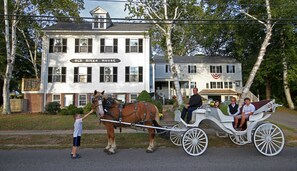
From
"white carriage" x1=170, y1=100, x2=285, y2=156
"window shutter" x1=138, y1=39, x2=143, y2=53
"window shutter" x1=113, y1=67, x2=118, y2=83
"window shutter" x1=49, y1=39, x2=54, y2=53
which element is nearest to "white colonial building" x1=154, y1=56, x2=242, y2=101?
"window shutter" x1=138, y1=39, x2=143, y2=53

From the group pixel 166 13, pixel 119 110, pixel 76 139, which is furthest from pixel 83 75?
pixel 76 139

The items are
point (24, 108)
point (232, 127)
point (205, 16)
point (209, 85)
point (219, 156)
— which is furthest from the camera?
point (209, 85)

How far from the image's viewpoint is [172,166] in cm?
615

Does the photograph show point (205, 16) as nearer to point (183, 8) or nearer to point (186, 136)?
point (183, 8)

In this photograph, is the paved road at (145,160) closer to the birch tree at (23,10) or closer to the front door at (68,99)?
the birch tree at (23,10)

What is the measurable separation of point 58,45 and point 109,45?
5789 millimetres

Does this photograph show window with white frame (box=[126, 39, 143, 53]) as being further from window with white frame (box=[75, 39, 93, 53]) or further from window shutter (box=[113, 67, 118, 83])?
window with white frame (box=[75, 39, 93, 53])

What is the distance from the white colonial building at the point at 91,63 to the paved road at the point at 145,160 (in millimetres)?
18296

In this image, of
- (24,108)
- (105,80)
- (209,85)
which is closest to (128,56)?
(105,80)

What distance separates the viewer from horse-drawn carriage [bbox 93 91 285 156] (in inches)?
287

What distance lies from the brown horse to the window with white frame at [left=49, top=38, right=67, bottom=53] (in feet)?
68.6

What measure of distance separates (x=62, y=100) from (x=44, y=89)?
233 cm

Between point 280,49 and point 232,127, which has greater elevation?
point 280,49

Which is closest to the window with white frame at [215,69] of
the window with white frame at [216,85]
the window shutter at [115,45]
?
the window with white frame at [216,85]
